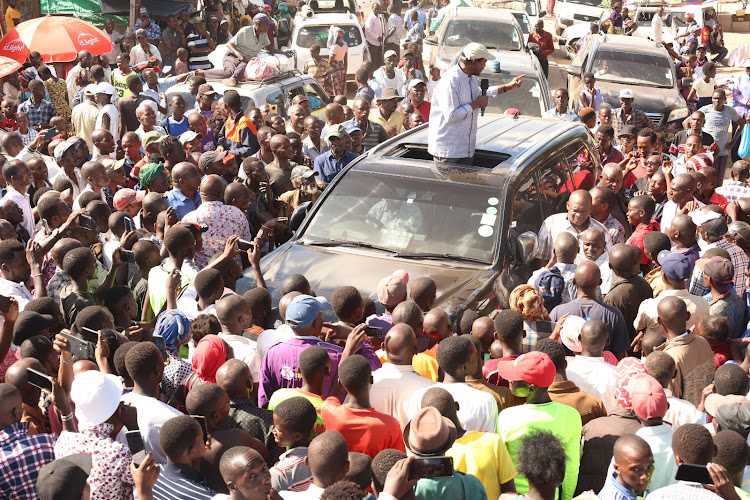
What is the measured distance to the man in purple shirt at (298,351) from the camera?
473cm

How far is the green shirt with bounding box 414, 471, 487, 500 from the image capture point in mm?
3459

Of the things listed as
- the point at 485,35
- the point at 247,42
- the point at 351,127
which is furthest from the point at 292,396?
the point at 485,35

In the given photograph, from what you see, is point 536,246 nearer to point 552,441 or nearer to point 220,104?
point 552,441

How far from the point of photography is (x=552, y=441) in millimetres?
3744

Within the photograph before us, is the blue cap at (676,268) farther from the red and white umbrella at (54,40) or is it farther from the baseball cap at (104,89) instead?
the red and white umbrella at (54,40)

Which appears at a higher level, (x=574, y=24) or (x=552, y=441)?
(x=552, y=441)

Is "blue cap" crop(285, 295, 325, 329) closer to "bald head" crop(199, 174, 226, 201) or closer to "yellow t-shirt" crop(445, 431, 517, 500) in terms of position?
"yellow t-shirt" crop(445, 431, 517, 500)

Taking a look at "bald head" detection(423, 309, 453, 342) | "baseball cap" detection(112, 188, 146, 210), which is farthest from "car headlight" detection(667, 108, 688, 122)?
"bald head" detection(423, 309, 453, 342)

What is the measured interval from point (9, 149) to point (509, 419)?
642 centimetres

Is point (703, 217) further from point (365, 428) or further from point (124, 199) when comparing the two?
point (124, 199)

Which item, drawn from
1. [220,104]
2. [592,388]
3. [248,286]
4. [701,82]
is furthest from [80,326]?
[701,82]

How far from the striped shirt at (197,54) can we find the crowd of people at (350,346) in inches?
359

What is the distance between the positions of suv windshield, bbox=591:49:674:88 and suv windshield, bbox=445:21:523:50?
199 centimetres

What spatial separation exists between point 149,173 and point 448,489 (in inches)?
209
